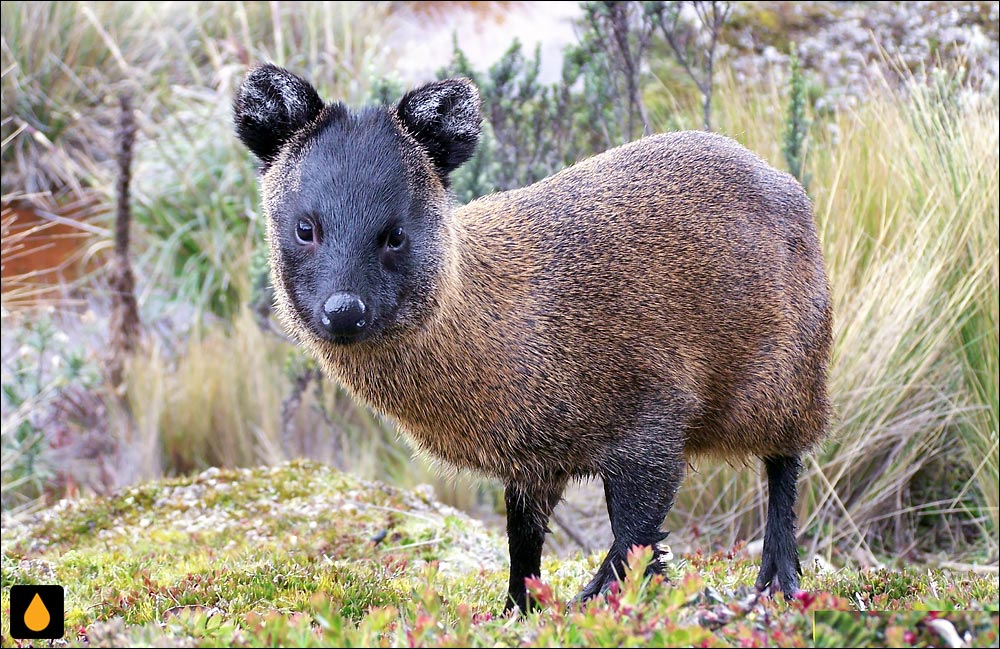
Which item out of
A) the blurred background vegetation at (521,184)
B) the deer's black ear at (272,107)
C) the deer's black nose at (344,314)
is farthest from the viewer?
the blurred background vegetation at (521,184)

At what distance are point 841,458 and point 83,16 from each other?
11762 millimetres

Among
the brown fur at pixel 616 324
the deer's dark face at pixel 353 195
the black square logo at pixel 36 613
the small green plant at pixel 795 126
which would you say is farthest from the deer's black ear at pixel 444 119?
the small green plant at pixel 795 126

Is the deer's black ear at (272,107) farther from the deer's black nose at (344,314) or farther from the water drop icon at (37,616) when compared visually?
the water drop icon at (37,616)

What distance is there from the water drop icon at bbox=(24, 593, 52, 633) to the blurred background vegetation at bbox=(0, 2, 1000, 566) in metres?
2.26

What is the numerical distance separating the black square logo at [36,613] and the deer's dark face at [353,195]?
1.30 meters

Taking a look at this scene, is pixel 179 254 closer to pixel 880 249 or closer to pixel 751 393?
pixel 880 249

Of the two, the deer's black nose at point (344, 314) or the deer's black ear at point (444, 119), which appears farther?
the deer's black ear at point (444, 119)

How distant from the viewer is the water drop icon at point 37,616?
3637 mm

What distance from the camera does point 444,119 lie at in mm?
4195

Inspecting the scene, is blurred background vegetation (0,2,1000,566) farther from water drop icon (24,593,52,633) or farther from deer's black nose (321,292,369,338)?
water drop icon (24,593,52,633)

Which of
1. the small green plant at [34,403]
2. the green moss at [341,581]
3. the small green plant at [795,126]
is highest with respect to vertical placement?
the small green plant at [795,126]

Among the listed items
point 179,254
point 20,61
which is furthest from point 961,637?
point 20,61

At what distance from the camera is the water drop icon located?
3.64 meters

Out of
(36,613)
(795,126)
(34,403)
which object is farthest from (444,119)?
(34,403)
